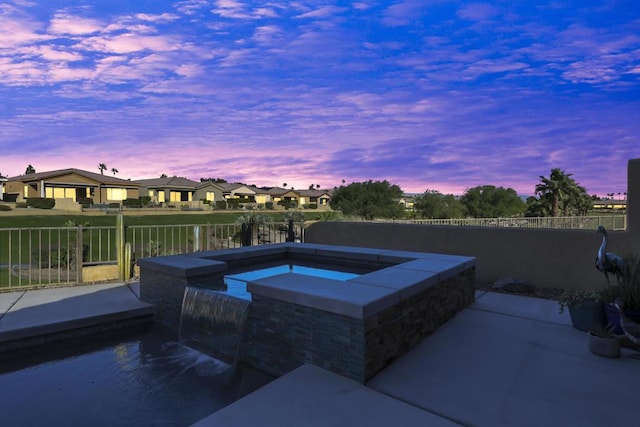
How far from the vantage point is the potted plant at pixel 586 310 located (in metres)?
4.44

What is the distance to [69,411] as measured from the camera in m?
3.10

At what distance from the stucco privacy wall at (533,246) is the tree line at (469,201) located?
16862mm

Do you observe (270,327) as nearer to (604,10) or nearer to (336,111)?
(604,10)

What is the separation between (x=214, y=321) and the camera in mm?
4402

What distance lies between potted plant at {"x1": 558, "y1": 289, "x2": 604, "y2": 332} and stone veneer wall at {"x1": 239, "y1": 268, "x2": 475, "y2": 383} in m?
1.74

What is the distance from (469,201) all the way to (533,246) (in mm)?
32341

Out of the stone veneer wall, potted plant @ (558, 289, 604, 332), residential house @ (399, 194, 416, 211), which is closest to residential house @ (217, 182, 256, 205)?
residential house @ (399, 194, 416, 211)

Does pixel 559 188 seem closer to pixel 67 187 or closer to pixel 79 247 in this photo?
pixel 79 247

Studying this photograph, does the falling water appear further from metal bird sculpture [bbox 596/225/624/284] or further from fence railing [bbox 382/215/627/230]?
fence railing [bbox 382/215/627/230]

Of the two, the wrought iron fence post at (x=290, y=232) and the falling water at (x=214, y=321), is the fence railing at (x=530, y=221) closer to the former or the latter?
the wrought iron fence post at (x=290, y=232)

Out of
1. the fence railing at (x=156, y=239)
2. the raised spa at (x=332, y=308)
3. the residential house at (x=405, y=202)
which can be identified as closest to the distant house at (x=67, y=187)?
the fence railing at (x=156, y=239)

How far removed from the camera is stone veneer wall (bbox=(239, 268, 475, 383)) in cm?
316

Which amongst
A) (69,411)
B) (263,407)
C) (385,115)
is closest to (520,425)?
(263,407)

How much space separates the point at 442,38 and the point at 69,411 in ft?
36.2
